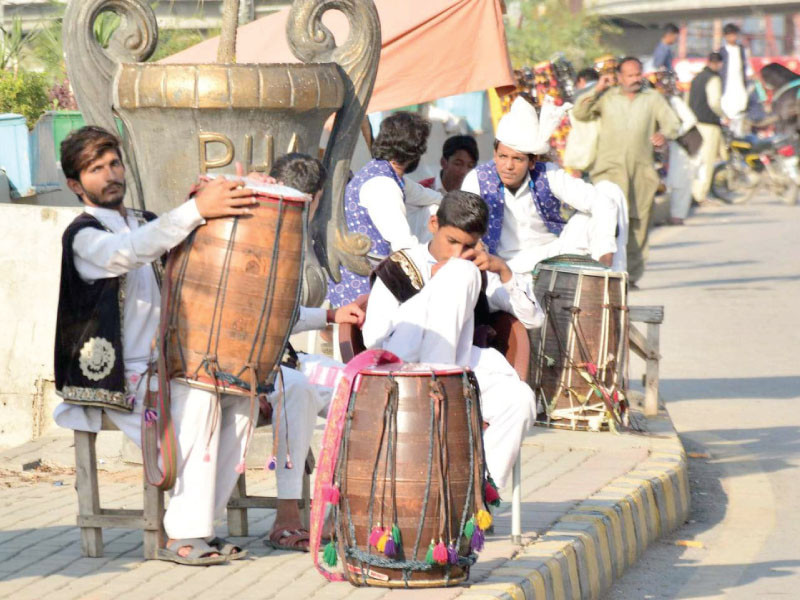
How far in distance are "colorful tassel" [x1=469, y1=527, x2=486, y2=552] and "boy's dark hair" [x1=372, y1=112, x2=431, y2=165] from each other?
11.6ft

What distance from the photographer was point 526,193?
8.24 m

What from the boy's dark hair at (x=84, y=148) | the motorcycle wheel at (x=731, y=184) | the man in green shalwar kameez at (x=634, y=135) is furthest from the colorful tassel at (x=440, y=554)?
the motorcycle wheel at (x=731, y=184)

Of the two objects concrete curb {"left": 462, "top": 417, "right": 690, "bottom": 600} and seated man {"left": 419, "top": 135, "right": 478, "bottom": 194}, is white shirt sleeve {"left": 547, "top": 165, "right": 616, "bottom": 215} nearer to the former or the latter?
seated man {"left": 419, "top": 135, "right": 478, "bottom": 194}

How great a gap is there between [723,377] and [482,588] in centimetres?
651

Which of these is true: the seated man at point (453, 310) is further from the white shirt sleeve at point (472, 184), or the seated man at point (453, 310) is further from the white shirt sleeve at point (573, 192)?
the white shirt sleeve at point (573, 192)

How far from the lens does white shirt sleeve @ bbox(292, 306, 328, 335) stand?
19.2ft

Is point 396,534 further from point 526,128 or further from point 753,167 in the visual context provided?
point 753,167

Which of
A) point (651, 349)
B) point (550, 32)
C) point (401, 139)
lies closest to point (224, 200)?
point (401, 139)

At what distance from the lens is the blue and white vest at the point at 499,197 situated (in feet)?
26.7

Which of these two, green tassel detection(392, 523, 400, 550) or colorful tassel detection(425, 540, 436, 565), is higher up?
green tassel detection(392, 523, 400, 550)

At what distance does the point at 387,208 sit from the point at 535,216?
870 mm

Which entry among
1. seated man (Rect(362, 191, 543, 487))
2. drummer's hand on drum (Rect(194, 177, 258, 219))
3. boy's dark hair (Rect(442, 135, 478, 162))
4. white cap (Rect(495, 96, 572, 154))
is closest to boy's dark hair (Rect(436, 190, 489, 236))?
seated man (Rect(362, 191, 543, 487))

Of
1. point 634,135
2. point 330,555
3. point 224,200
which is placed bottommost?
point 330,555

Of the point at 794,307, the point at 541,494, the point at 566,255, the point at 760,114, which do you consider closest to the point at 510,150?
the point at 566,255
